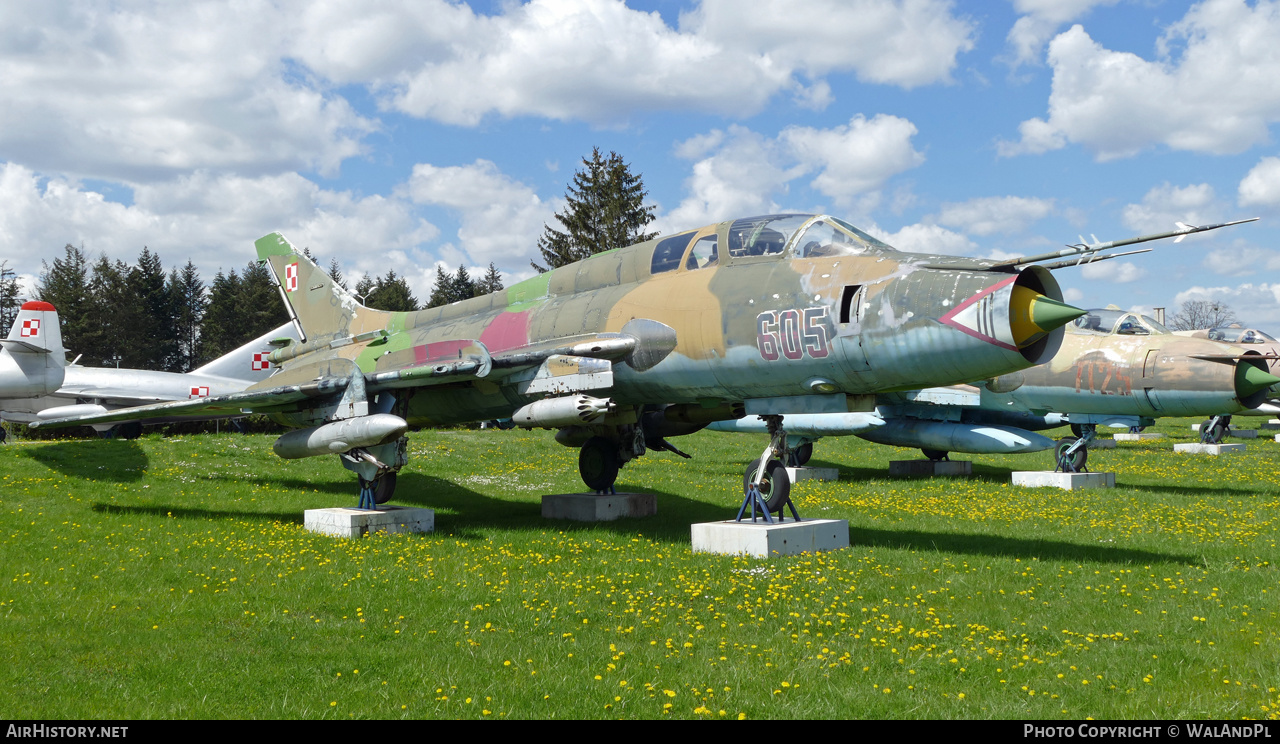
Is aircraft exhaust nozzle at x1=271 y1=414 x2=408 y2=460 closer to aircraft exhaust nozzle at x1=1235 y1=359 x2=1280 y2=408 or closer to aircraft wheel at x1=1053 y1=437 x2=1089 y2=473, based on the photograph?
aircraft wheel at x1=1053 y1=437 x2=1089 y2=473

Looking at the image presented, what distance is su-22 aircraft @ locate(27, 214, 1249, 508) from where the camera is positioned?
8492 millimetres

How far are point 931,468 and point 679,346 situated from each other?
13.4m

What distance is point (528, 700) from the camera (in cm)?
532

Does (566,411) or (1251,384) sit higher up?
(566,411)

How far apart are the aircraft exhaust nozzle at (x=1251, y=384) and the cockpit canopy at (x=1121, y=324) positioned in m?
1.84

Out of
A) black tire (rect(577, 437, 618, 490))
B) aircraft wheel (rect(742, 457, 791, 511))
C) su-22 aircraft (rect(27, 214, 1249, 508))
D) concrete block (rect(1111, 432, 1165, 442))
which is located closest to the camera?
su-22 aircraft (rect(27, 214, 1249, 508))

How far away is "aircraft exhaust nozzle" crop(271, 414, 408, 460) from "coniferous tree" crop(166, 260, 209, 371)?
6783 cm

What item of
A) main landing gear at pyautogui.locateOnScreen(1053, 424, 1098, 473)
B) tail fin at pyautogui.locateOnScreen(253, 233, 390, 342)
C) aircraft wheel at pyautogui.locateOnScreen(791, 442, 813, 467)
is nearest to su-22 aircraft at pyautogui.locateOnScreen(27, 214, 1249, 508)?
tail fin at pyautogui.locateOnScreen(253, 233, 390, 342)

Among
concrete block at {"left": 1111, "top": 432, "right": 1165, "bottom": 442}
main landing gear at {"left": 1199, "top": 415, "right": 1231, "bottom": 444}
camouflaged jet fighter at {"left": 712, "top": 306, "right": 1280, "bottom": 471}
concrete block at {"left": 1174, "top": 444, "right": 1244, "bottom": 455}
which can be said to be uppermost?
camouflaged jet fighter at {"left": 712, "top": 306, "right": 1280, "bottom": 471}

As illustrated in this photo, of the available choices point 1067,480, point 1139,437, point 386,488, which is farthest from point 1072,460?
point 1139,437

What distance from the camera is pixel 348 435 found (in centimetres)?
1188

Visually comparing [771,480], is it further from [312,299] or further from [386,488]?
[312,299]

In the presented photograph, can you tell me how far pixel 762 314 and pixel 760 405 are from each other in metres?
1.37

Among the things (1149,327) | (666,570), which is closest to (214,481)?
(666,570)
